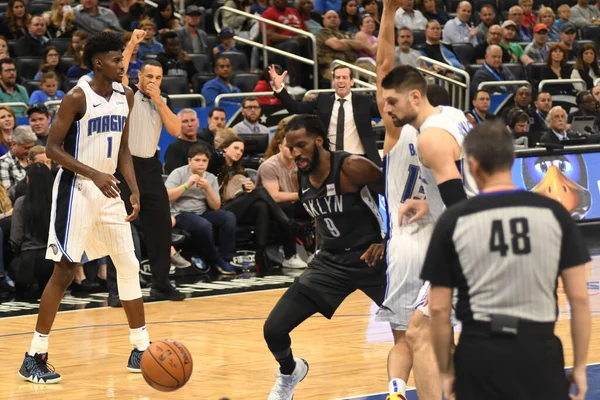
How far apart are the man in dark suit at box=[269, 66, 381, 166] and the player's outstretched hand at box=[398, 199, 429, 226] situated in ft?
16.5

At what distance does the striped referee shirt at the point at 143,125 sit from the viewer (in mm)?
9688

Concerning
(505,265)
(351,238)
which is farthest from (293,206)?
(505,265)

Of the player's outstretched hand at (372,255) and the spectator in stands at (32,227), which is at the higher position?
the player's outstretched hand at (372,255)

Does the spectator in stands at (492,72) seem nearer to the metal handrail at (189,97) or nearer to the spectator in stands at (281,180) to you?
the metal handrail at (189,97)

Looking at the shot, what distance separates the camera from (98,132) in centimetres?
731

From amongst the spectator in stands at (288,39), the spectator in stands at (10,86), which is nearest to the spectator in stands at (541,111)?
the spectator in stands at (288,39)

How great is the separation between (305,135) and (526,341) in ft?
8.31

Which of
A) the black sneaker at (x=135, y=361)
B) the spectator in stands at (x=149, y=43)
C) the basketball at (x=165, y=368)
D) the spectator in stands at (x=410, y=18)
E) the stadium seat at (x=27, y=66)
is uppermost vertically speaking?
the spectator in stands at (x=410, y=18)

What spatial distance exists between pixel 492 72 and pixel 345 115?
611 cm

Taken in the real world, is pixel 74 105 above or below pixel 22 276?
above

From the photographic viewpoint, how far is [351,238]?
6.31 metres

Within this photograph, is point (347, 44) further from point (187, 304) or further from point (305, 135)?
point (305, 135)

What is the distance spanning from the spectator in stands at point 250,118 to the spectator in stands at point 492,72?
417cm

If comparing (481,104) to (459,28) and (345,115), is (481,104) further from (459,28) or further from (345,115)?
(345,115)
